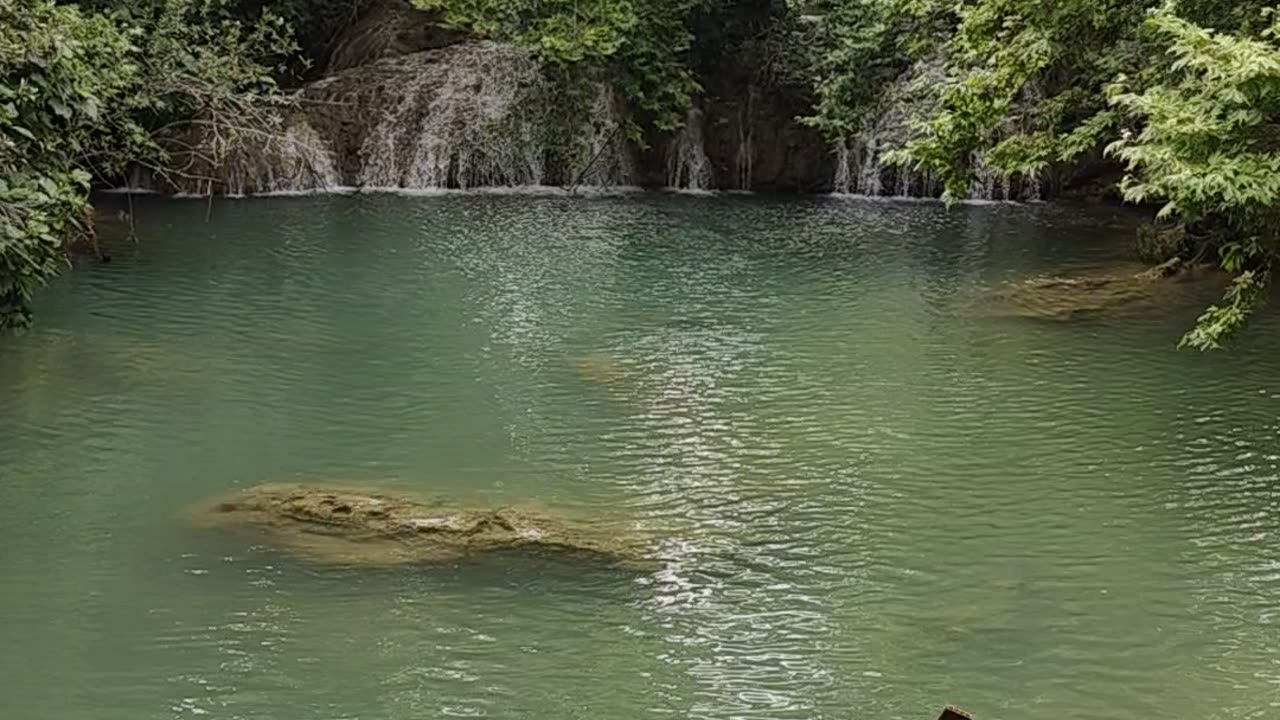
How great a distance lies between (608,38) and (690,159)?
3703mm

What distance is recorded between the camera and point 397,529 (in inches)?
340

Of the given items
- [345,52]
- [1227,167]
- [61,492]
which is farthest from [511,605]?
[345,52]

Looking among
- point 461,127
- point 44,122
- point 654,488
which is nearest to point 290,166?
point 461,127

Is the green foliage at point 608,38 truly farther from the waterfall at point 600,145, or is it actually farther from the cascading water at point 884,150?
the cascading water at point 884,150

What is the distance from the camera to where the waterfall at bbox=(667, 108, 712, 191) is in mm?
29062

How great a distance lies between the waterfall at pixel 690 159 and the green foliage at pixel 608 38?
649 millimetres

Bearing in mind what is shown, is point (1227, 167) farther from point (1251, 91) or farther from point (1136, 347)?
point (1136, 347)

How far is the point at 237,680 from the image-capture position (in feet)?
22.2

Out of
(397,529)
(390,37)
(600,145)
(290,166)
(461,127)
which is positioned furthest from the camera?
(390,37)

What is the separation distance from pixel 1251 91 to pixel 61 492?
819 centimetres

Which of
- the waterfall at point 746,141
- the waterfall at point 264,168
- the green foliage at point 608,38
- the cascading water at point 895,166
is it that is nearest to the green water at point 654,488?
the waterfall at point 264,168

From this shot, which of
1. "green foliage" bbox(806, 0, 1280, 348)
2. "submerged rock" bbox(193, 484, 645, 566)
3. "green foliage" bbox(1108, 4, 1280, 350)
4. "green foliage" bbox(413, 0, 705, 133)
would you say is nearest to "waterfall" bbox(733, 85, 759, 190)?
"green foliage" bbox(413, 0, 705, 133)

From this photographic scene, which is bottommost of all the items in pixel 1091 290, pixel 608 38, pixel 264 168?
pixel 1091 290

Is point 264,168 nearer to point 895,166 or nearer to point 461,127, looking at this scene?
point 461,127
